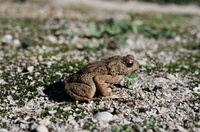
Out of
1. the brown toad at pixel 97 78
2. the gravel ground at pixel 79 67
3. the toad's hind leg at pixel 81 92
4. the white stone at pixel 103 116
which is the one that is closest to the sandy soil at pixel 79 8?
the gravel ground at pixel 79 67

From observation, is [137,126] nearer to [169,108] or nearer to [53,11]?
Result: [169,108]

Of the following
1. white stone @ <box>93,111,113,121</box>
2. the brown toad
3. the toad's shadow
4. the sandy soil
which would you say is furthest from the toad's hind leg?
the sandy soil

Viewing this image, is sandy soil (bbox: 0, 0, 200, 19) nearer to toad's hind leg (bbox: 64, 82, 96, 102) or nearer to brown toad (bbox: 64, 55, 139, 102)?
brown toad (bbox: 64, 55, 139, 102)

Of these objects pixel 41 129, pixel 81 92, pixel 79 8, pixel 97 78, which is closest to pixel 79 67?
pixel 97 78

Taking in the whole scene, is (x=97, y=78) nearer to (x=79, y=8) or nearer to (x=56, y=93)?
(x=56, y=93)

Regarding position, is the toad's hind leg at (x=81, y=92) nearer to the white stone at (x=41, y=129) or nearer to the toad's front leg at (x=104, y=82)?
the toad's front leg at (x=104, y=82)

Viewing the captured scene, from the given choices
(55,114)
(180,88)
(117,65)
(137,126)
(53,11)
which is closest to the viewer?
(137,126)

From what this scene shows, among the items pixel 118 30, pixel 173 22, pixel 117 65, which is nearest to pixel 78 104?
pixel 117 65

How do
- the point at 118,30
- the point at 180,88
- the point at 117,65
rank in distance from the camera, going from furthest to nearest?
the point at 118,30, the point at 180,88, the point at 117,65
